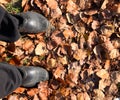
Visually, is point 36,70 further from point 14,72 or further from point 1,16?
point 1,16

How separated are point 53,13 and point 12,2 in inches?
14.0

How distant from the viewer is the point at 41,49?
2240 millimetres

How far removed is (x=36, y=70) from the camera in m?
2.15

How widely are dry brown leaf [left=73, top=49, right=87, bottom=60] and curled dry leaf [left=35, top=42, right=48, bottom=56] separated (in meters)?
Result: 0.22

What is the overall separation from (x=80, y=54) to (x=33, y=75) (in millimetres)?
367

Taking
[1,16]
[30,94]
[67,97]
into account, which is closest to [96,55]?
[67,97]

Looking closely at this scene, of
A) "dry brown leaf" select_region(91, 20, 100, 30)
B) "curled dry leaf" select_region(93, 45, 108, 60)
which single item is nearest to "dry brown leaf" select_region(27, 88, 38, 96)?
"curled dry leaf" select_region(93, 45, 108, 60)

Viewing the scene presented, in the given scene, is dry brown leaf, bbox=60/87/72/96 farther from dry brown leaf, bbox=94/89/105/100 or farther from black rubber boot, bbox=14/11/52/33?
black rubber boot, bbox=14/11/52/33

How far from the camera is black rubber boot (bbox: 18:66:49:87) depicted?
82.5 inches

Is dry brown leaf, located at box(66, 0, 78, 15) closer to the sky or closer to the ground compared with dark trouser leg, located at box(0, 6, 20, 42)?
closer to the sky

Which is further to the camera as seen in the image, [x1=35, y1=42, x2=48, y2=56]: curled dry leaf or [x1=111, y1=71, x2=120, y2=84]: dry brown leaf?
[x1=35, y1=42, x2=48, y2=56]: curled dry leaf

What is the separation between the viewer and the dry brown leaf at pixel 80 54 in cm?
218

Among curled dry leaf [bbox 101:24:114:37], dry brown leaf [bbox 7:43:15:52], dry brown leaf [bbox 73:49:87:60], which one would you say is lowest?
dry brown leaf [bbox 73:49:87:60]

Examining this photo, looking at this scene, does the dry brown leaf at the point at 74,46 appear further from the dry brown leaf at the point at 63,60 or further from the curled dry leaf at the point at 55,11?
the curled dry leaf at the point at 55,11
